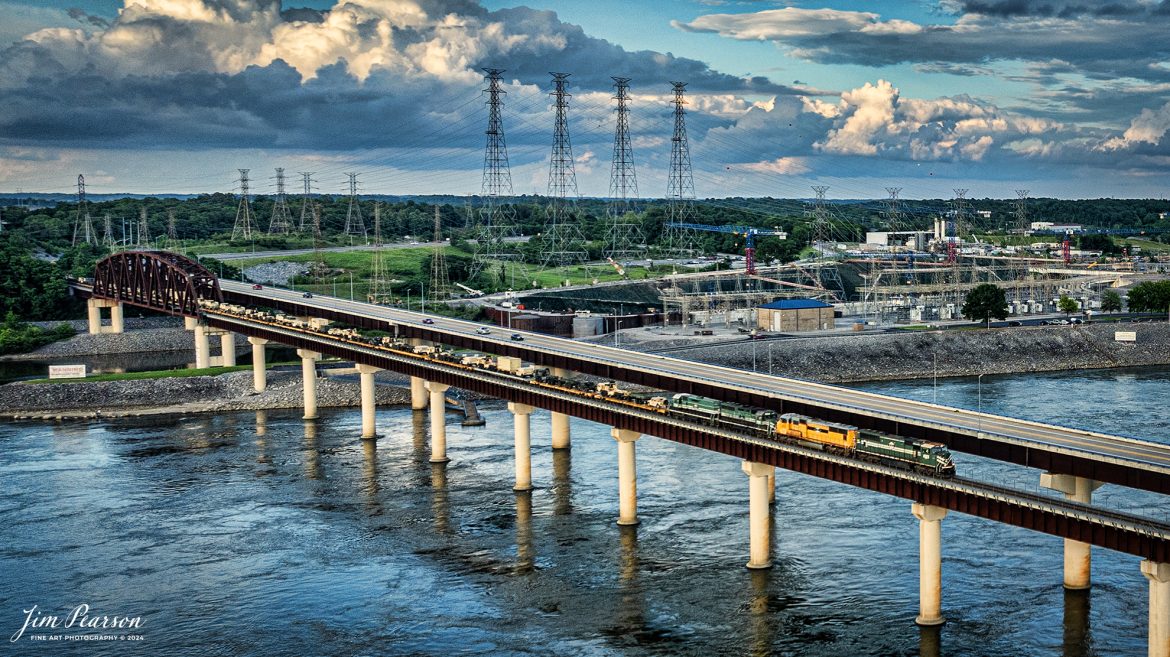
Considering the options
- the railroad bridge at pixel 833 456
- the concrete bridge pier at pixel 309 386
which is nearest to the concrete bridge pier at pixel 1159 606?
the railroad bridge at pixel 833 456

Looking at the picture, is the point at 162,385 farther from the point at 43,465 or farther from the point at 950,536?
the point at 950,536

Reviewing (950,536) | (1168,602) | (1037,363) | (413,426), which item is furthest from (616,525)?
(1037,363)

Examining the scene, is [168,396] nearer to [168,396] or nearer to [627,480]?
[168,396]

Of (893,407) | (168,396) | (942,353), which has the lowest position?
(168,396)

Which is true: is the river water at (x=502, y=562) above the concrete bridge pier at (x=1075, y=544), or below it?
below

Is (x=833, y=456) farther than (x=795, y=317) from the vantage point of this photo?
No

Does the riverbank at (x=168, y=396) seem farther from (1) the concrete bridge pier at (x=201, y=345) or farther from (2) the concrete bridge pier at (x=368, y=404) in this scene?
(2) the concrete bridge pier at (x=368, y=404)

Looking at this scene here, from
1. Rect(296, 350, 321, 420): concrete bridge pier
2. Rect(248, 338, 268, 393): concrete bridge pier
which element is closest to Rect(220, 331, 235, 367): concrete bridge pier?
Rect(248, 338, 268, 393): concrete bridge pier
